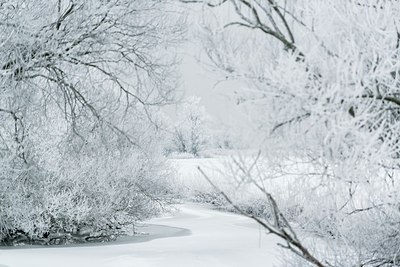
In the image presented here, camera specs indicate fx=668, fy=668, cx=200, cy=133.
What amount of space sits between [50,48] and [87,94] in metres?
2.18

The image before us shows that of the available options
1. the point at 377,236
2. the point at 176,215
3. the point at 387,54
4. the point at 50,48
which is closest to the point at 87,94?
the point at 50,48

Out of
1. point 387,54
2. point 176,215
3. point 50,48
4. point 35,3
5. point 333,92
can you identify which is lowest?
point 176,215

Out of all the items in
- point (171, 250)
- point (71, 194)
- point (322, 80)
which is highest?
point (322, 80)

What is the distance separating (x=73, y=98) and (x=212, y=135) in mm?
5871

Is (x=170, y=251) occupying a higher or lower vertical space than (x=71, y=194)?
lower

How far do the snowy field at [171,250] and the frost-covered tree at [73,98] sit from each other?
0.92m

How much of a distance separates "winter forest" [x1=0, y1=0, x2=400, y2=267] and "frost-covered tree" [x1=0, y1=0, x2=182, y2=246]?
36 mm

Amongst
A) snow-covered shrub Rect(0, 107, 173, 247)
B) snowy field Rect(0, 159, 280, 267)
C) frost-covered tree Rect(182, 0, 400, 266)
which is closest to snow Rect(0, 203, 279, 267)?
snowy field Rect(0, 159, 280, 267)

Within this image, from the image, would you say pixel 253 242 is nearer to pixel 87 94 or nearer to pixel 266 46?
pixel 87 94

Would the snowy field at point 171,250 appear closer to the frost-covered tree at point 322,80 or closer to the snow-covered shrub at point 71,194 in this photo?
the snow-covered shrub at point 71,194

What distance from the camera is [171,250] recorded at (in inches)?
451

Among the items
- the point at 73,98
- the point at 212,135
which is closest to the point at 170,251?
the point at 73,98

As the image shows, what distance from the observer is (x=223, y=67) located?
479cm

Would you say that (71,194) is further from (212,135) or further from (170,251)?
(212,135)
